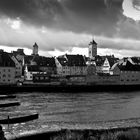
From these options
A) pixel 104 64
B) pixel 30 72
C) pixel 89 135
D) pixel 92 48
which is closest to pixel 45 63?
pixel 30 72

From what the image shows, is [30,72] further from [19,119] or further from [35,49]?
[19,119]

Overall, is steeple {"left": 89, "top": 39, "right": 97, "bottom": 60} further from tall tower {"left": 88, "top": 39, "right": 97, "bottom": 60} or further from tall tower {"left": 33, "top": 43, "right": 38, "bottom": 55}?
tall tower {"left": 33, "top": 43, "right": 38, "bottom": 55}

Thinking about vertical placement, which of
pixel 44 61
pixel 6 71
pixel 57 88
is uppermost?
pixel 44 61

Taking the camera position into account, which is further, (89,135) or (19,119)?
(19,119)

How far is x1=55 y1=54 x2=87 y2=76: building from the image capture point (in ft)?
368

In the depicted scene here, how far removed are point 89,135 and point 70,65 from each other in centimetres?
9613

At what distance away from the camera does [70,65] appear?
371 feet

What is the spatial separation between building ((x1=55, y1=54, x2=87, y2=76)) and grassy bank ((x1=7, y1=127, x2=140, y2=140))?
93.3 m

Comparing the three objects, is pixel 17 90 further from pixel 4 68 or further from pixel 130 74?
pixel 130 74

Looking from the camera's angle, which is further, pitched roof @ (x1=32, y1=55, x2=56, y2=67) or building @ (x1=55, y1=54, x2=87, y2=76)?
building @ (x1=55, y1=54, x2=87, y2=76)

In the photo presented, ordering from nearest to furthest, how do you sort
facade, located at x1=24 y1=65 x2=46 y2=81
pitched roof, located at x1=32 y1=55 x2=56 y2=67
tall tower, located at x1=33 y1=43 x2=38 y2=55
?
1. facade, located at x1=24 y1=65 x2=46 y2=81
2. pitched roof, located at x1=32 y1=55 x2=56 y2=67
3. tall tower, located at x1=33 y1=43 x2=38 y2=55

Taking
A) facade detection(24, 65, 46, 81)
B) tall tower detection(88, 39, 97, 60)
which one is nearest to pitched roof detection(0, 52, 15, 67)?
facade detection(24, 65, 46, 81)

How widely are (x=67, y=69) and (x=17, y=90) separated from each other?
43183mm

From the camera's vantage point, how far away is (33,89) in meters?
75.5
